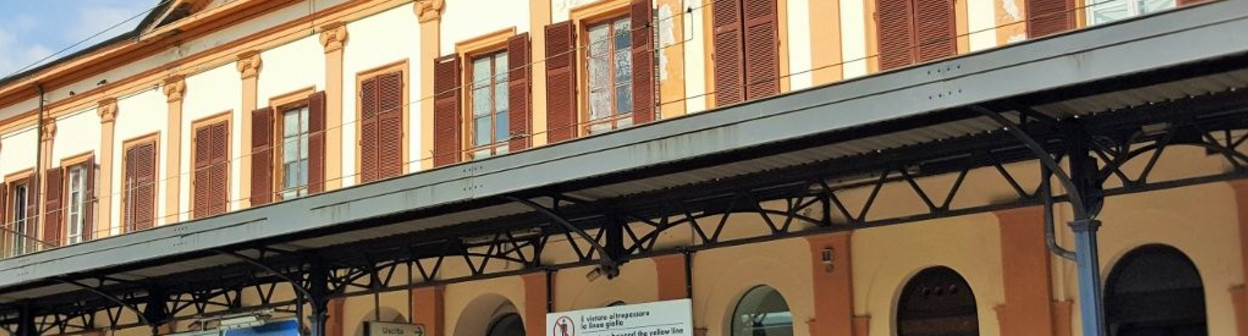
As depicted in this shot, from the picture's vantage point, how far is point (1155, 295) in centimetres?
1339

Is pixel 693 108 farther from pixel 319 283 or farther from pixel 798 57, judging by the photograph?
pixel 319 283

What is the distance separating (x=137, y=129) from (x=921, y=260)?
13888 millimetres

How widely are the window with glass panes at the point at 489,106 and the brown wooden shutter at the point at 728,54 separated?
3.20 m

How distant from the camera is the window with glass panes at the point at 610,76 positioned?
17.4 m

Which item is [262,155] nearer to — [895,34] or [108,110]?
[108,110]

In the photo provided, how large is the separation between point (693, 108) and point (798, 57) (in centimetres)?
141

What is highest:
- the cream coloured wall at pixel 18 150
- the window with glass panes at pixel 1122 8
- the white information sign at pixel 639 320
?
the cream coloured wall at pixel 18 150

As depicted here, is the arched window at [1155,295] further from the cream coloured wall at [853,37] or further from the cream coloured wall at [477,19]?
the cream coloured wall at [477,19]

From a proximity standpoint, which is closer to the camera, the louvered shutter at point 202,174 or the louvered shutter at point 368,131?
the louvered shutter at point 368,131

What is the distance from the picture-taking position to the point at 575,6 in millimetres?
17953

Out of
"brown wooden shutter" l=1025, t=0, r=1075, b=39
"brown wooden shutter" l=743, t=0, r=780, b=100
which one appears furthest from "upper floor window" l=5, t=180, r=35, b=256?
"brown wooden shutter" l=1025, t=0, r=1075, b=39

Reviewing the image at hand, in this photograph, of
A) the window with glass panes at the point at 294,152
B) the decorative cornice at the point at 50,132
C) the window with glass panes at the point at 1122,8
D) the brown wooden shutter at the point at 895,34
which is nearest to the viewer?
the window with glass panes at the point at 1122,8

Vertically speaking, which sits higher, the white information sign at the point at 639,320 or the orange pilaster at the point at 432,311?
the orange pilaster at the point at 432,311

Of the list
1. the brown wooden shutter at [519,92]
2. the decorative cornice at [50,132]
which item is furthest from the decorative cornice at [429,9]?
the decorative cornice at [50,132]
